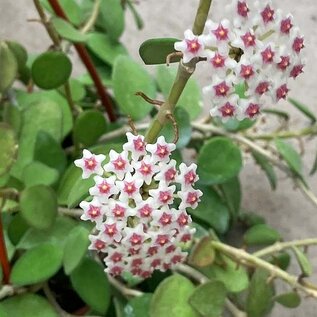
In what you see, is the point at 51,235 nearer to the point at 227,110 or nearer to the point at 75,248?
the point at 75,248

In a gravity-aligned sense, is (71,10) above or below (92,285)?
above

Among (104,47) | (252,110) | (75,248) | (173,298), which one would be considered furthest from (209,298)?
(104,47)

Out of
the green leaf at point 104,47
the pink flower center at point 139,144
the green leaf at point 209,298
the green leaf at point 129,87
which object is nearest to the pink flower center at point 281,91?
the pink flower center at point 139,144

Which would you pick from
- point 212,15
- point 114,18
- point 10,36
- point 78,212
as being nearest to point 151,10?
point 212,15

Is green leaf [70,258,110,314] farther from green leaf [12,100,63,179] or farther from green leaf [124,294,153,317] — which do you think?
green leaf [12,100,63,179]

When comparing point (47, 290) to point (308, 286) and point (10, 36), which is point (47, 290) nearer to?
point (308, 286)

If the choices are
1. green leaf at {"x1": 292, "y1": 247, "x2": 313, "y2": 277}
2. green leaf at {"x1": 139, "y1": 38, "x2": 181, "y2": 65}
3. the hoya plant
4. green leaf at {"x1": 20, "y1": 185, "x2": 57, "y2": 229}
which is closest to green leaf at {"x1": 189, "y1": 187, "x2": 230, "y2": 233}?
the hoya plant
